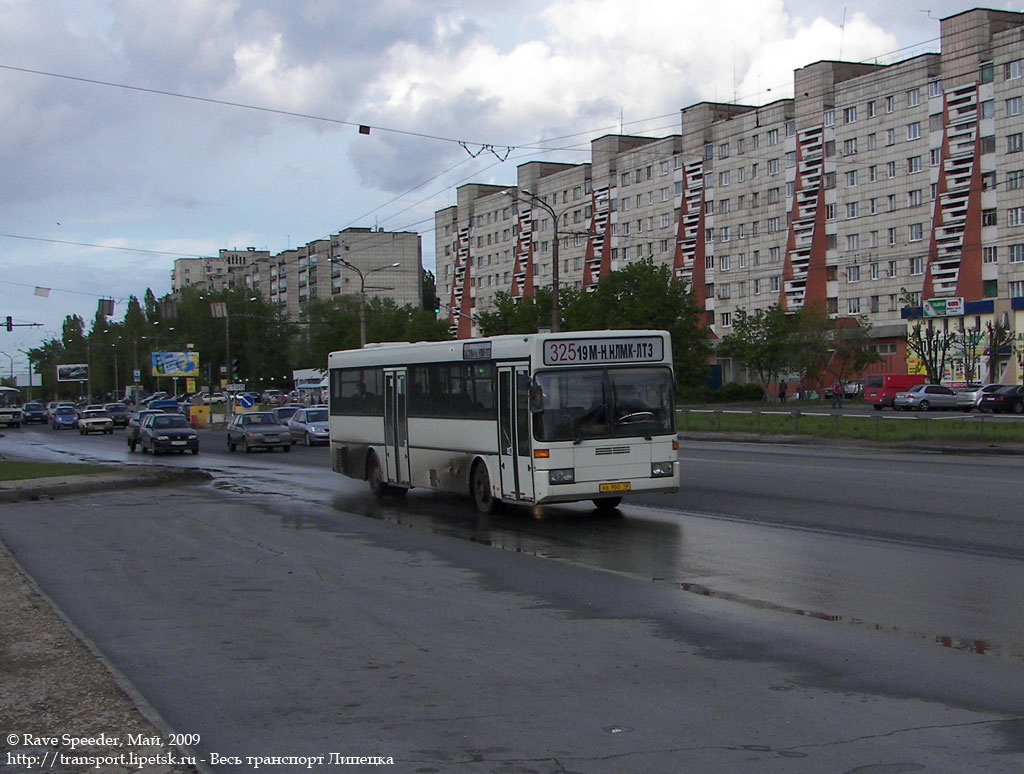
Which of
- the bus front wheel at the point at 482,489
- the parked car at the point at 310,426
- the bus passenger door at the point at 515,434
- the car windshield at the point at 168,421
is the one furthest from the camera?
the parked car at the point at 310,426

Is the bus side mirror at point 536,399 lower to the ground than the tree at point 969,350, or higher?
lower

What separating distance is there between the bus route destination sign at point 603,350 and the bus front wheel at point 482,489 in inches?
92.6

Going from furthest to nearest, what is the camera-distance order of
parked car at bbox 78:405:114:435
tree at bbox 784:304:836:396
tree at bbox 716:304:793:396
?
tree at bbox 716:304:793:396, tree at bbox 784:304:836:396, parked car at bbox 78:405:114:435

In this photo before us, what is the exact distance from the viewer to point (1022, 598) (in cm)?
958

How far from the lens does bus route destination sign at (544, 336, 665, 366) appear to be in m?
16.3

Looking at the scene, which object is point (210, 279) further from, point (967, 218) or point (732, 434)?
point (732, 434)

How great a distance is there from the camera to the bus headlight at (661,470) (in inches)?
647

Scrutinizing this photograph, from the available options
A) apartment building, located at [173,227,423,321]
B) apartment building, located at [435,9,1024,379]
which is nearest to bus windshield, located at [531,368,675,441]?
apartment building, located at [435,9,1024,379]

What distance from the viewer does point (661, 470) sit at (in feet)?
54.1

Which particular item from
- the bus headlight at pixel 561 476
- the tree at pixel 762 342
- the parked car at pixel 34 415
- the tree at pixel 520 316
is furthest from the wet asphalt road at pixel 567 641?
the parked car at pixel 34 415

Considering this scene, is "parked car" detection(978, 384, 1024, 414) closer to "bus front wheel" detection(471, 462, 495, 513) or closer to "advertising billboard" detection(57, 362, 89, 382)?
"bus front wheel" detection(471, 462, 495, 513)

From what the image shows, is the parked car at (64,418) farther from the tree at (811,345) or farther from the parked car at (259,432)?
the tree at (811,345)

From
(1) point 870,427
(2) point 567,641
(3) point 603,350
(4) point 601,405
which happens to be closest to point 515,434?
(4) point 601,405

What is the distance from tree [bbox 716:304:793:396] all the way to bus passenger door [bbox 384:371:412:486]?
189 ft
